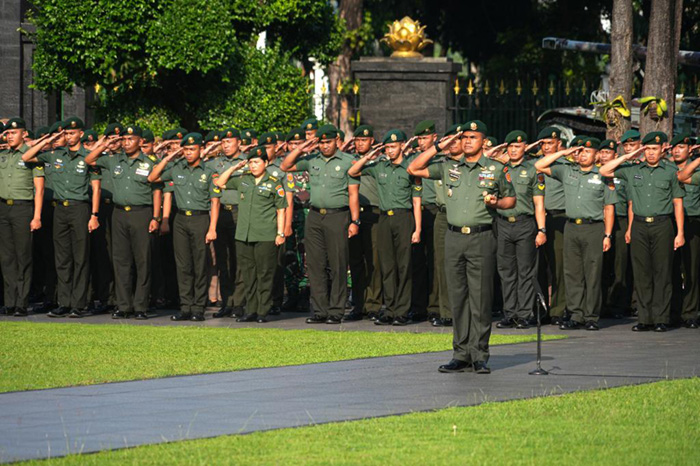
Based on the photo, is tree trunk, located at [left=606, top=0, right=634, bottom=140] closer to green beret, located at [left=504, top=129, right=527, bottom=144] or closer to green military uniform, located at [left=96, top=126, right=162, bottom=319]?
green beret, located at [left=504, top=129, right=527, bottom=144]

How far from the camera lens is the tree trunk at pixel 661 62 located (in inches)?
866

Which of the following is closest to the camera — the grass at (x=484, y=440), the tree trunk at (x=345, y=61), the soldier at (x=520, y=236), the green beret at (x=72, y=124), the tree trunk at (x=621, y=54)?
the grass at (x=484, y=440)

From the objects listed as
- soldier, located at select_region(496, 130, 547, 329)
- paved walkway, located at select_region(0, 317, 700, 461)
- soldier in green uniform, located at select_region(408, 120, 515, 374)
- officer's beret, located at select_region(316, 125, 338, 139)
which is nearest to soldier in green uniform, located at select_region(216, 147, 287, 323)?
officer's beret, located at select_region(316, 125, 338, 139)

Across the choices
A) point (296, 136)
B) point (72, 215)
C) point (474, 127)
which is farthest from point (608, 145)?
point (72, 215)

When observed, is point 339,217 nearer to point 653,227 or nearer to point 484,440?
point 653,227

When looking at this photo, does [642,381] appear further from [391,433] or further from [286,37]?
[286,37]

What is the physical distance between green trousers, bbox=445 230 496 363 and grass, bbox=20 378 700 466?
1.99 meters

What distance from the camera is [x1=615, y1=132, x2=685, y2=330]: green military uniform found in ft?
56.9

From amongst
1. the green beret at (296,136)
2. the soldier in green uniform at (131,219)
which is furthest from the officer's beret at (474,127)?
the soldier in green uniform at (131,219)

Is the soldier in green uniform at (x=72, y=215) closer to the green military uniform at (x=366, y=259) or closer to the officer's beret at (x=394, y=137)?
the green military uniform at (x=366, y=259)

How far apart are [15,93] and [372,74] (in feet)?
29.1

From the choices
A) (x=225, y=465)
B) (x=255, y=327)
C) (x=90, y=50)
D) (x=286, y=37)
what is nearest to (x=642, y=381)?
(x=225, y=465)

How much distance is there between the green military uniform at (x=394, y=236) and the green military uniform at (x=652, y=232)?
8.72 ft

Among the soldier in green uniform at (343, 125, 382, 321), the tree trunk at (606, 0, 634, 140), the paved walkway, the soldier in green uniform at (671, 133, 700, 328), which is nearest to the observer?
the paved walkway
